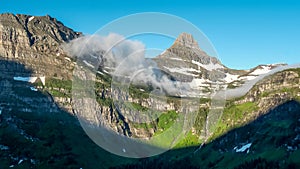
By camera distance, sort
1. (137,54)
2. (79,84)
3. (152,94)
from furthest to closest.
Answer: (152,94) < (79,84) < (137,54)

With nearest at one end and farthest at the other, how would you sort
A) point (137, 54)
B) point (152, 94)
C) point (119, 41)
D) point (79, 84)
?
point (119, 41) < point (137, 54) < point (79, 84) < point (152, 94)

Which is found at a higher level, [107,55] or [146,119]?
[107,55]

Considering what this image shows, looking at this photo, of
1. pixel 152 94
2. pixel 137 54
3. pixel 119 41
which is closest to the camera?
pixel 119 41

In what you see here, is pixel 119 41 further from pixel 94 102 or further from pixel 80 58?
pixel 94 102

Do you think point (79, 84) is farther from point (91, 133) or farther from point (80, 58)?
point (91, 133)

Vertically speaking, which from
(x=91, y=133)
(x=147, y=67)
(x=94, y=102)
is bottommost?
(x=91, y=133)

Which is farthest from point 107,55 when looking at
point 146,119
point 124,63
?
point 146,119

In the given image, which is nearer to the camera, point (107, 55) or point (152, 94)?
point (107, 55)

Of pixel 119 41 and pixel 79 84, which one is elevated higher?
pixel 119 41

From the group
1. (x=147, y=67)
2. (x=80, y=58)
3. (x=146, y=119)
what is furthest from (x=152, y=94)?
(x=80, y=58)
